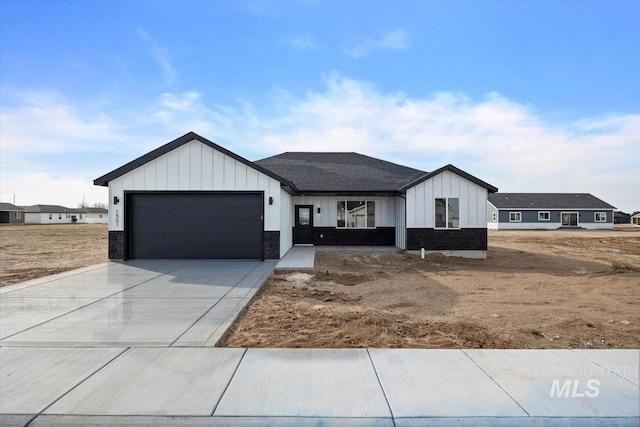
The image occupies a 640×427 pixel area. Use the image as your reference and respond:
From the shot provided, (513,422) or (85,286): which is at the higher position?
(85,286)

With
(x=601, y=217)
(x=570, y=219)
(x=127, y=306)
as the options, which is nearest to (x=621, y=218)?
(x=601, y=217)

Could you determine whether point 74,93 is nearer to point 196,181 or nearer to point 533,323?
point 196,181

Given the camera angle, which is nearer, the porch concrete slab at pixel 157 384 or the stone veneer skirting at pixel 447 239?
the porch concrete slab at pixel 157 384

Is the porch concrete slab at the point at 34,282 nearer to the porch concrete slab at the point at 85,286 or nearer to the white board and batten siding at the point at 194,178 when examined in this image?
the porch concrete slab at the point at 85,286

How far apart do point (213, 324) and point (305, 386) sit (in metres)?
2.46

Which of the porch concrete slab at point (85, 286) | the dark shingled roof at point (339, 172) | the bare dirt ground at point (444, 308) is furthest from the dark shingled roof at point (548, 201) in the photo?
the porch concrete slab at point (85, 286)

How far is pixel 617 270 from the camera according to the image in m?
12.0

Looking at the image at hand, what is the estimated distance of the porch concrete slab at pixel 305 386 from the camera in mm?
3072

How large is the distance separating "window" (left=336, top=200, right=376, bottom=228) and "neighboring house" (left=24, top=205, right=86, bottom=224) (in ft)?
241

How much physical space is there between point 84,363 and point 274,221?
29.1 feet

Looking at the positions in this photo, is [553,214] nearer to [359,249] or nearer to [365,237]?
[365,237]

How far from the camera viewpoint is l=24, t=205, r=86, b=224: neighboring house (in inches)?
2647

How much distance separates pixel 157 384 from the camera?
353cm

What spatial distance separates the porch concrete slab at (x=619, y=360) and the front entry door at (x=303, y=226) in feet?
45.5
